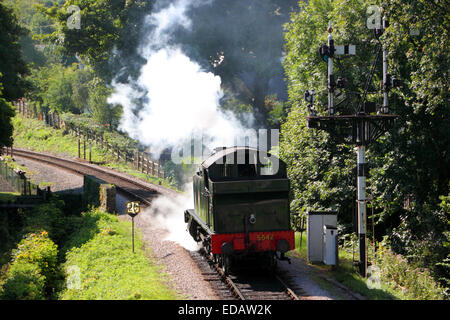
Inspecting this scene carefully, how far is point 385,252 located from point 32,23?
76623 mm

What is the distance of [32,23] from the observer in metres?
79.1

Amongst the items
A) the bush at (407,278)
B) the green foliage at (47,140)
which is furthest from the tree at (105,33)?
the bush at (407,278)

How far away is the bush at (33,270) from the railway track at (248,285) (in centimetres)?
499

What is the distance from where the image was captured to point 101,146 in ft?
143

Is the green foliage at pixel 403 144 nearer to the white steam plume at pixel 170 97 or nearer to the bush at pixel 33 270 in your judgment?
the white steam plume at pixel 170 97

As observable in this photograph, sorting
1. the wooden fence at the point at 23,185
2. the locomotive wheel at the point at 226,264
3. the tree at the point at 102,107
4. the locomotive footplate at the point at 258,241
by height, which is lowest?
the locomotive wheel at the point at 226,264

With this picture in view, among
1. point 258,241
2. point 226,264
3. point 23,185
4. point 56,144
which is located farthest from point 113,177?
point 258,241

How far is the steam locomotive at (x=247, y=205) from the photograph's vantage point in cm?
1405

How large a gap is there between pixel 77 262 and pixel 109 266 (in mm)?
1998

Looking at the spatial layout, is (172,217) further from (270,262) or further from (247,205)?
(247,205)
